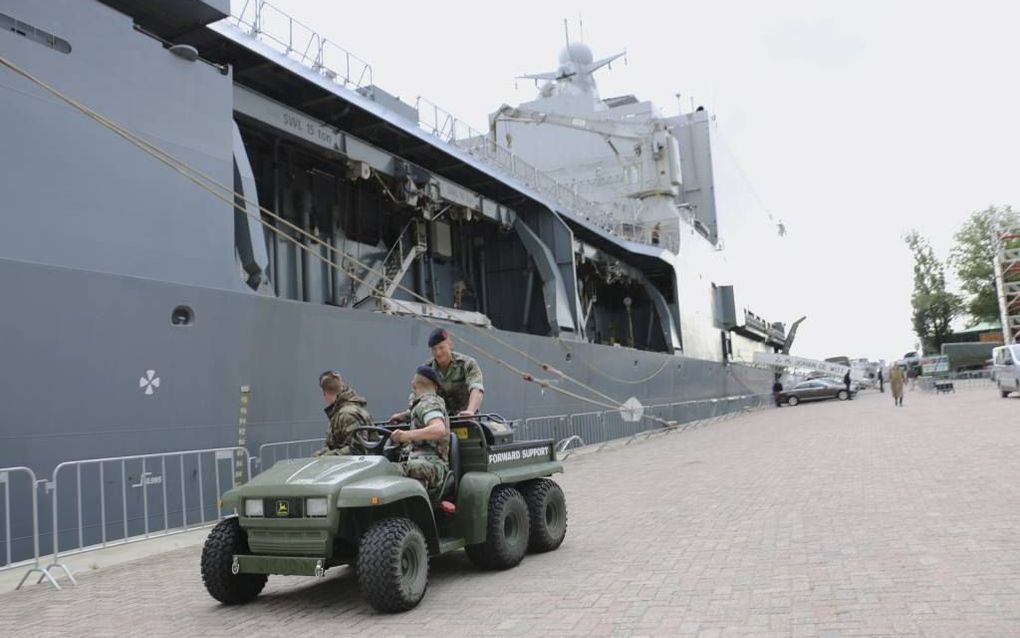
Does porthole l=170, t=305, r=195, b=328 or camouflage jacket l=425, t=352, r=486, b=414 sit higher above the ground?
porthole l=170, t=305, r=195, b=328

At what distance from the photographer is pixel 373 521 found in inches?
185

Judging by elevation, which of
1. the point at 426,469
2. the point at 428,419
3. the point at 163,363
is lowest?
the point at 426,469

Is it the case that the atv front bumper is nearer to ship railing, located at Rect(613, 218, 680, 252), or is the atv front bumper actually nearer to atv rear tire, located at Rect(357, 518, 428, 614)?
atv rear tire, located at Rect(357, 518, 428, 614)

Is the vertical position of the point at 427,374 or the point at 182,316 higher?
the point at 182,316

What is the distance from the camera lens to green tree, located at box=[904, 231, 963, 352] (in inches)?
2537

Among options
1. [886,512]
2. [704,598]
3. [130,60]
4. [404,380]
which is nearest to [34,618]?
[704,598]

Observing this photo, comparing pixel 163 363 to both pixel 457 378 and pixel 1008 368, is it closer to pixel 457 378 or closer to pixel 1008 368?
pixel 457 378

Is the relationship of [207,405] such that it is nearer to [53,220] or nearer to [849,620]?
[53,220]

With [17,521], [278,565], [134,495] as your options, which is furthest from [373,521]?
[134,495]

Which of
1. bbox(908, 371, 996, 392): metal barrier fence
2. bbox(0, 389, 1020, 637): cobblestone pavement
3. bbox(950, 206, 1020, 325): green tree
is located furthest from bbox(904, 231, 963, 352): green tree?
bbox(0, 389, 1020, 637): cobblestone pavement

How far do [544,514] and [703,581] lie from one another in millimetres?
1494

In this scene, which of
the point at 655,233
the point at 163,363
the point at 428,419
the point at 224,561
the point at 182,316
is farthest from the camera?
the point at 655,233

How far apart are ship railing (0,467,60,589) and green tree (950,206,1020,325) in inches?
2433

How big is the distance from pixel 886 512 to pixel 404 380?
7.00 metres
